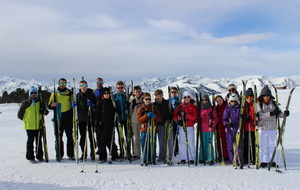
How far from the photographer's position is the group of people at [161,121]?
5941mm

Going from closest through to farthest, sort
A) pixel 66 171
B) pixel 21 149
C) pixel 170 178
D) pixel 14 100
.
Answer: pixel 170 178 → pixel 66 171 → pixel 21 149 → pixel 14 100

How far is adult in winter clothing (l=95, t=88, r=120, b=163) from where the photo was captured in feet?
20.7

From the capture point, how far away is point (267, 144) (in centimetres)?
586

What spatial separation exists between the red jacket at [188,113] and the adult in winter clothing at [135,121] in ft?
3.43

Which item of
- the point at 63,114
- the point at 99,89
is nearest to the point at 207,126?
the point at 99,89

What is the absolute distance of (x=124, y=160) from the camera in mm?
6750

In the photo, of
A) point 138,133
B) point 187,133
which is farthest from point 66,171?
point 187,133

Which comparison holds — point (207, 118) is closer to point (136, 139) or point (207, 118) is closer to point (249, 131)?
point (249, 131)

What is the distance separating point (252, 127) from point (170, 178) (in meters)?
2.50

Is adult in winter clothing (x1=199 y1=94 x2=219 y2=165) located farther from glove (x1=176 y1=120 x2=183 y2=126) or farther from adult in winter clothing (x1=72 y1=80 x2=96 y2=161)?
adult in winter clothing (x1=72 y1=80 x2=96 y2=161)

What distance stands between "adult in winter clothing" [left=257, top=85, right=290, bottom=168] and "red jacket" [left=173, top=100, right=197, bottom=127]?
155 centimetres

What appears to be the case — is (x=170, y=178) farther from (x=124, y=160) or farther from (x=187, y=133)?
(x=124, y=160)

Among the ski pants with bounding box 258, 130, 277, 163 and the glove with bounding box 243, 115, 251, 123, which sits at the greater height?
the glove with bounding box 243, 115, 251, 123

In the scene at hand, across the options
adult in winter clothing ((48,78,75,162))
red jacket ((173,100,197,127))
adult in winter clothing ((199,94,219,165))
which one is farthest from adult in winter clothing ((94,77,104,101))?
adult in winter clothing ((199,94,219,165))
